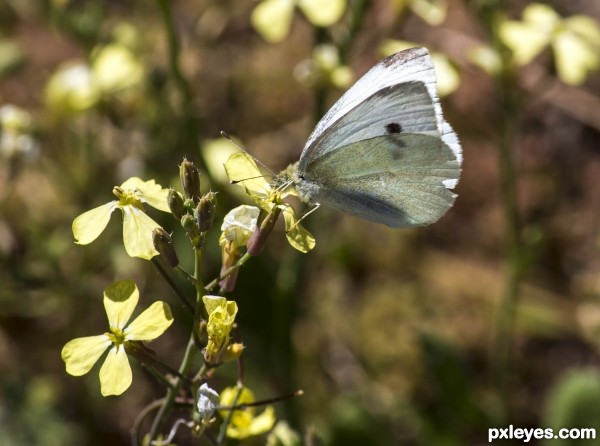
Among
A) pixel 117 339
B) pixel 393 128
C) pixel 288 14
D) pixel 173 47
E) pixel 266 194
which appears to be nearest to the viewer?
pixel 117 339

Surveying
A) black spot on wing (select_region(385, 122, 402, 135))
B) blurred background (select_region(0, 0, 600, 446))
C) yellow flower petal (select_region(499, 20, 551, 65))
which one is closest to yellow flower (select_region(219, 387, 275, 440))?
black spot on wing (select_region(385, 122, 402, 135))

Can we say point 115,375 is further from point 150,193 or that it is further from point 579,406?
point 579,406

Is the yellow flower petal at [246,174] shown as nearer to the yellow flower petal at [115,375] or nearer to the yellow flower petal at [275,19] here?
the yellow flower petal at [115,375]

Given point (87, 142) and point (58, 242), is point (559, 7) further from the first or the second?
point (58, 242)

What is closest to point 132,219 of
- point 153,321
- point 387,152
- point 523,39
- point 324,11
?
point 153,321

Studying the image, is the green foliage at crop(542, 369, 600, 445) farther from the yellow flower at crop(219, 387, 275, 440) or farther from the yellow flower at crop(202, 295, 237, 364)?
the yellow flower at crop(202, 295, 237, 364)

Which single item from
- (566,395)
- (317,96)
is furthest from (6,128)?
(566,395)
